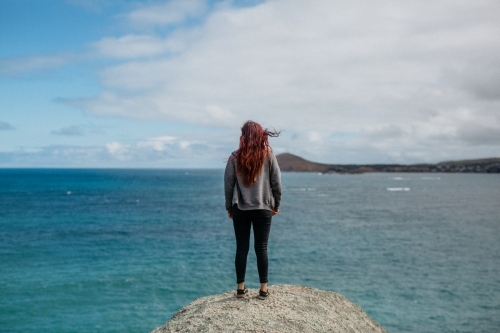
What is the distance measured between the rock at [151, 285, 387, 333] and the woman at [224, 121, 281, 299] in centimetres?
75

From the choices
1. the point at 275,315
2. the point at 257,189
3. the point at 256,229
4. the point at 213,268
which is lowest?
the point at 213,268

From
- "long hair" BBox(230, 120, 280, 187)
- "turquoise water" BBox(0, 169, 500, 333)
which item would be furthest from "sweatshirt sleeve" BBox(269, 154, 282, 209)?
"turquoise water" BBox(0, 169, 500, 333)

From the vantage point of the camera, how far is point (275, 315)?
736cm

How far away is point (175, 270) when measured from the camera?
27078 millimetres

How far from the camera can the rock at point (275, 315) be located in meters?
7.05

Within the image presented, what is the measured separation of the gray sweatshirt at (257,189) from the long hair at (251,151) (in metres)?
0.10

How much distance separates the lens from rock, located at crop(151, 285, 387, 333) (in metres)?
7.05

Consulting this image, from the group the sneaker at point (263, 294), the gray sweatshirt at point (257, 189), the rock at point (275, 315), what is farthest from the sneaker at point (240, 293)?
the gray sweatshirt at point (257, 189)

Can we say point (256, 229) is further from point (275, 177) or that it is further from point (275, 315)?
point (275, 315)

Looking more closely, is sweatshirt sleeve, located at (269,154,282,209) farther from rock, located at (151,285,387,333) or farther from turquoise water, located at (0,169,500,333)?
turquoise water, located at (0,169,500,333)

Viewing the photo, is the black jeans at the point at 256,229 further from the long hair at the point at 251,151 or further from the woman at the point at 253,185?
the long hair at the point at 251,151

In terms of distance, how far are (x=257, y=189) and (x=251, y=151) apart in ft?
2.14

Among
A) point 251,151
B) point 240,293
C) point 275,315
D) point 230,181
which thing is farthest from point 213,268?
point 251,151

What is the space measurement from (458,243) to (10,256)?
116 ft
